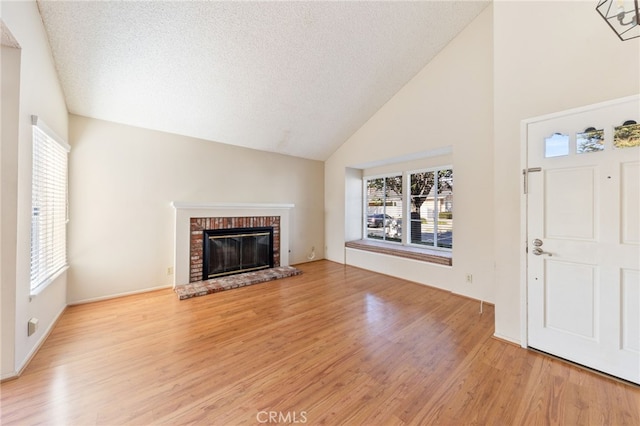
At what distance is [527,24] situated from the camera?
226cm

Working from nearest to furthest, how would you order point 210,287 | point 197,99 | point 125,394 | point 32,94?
1. point 125,394
2. point 32,94
3. point 197,99
4. point 210,287

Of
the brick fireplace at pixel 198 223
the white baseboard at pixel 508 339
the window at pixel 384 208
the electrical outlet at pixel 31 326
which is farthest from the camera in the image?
the window at pixel 384 208

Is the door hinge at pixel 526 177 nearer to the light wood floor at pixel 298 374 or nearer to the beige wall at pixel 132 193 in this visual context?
the light wood floor at pixel 298 374

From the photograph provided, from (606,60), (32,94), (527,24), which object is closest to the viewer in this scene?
(606,60)

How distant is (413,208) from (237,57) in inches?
157

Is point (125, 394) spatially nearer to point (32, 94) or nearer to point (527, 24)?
point (32, 94)

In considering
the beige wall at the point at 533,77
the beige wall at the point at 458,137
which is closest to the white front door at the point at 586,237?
the beige wall at the point at 533,77

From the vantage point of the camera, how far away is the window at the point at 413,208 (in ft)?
14.6

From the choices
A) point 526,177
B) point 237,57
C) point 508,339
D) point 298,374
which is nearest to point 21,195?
point 237,57

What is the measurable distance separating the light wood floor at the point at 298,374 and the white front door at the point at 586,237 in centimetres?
25

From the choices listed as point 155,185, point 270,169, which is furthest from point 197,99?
point 270,169

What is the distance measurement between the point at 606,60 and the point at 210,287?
493 cm

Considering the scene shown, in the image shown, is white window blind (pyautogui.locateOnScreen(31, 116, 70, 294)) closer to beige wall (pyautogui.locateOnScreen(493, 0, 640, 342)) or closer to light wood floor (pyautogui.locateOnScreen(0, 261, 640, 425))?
light wood floor (pyautogui.locateOnScreen(0, 261, 640, 425))

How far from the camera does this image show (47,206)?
2477mm
